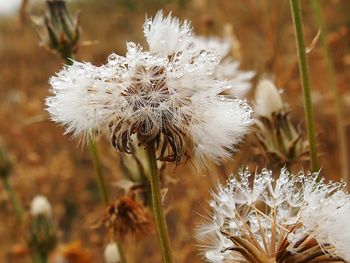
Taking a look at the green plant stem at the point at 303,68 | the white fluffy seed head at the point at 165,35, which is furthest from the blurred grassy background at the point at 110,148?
the white fluffy seed head at the point at 165,35

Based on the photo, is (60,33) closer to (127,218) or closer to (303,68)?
(127,218)

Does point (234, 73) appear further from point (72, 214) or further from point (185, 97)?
point (72, 214)

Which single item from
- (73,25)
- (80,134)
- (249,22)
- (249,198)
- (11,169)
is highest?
(249,22)

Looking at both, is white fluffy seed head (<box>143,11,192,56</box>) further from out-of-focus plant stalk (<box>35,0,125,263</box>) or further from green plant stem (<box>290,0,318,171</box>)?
out-of-focus plant stalk (<box>35,0,125,263</box>)

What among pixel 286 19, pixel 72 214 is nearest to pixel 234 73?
pixel 72 214

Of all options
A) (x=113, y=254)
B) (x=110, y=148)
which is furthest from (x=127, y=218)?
(x=110, y=148)

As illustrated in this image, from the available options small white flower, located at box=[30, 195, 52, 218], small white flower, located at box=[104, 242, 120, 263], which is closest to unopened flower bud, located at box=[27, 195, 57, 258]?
small white flower, located at box=[30, 195, 52, 218]
